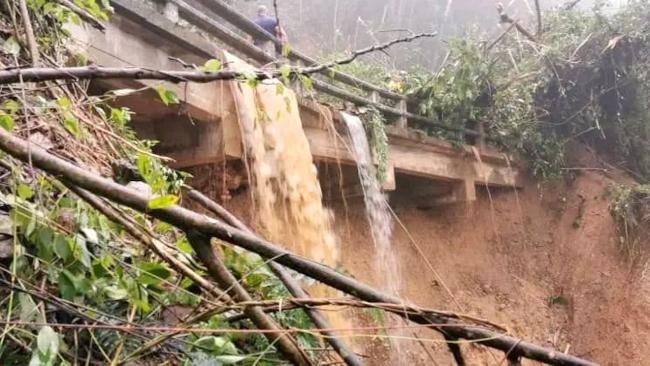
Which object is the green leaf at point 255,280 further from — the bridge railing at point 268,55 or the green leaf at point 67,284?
the bridge railing at point 268,55

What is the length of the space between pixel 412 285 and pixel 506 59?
9.75 feet

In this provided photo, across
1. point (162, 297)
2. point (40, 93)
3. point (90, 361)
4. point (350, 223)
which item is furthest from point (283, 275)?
point (350, 223)

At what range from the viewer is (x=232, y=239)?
1104mm

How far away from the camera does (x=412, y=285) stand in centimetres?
671

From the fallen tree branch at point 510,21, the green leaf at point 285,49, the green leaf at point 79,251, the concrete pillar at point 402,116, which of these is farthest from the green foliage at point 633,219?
the green leaf at point 79,251

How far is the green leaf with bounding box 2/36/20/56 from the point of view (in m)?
2.10

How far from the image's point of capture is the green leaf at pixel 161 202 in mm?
1066

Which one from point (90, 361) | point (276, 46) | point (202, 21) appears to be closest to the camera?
point (90, 361)

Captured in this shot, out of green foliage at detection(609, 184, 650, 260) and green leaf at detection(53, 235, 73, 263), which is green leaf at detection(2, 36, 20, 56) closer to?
green leaf at detection(53, 235, 73, 263)

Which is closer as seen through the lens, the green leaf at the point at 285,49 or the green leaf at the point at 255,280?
the green leaf at the point at 255,280

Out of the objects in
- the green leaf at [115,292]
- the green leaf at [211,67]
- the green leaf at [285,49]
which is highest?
the green leaf at [285,49]

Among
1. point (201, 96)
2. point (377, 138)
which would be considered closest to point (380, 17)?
point (377, 138)

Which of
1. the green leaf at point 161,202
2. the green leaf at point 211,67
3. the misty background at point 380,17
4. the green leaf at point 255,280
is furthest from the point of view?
the misty background at point 380,17

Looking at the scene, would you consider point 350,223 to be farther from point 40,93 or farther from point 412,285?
point 40,93
